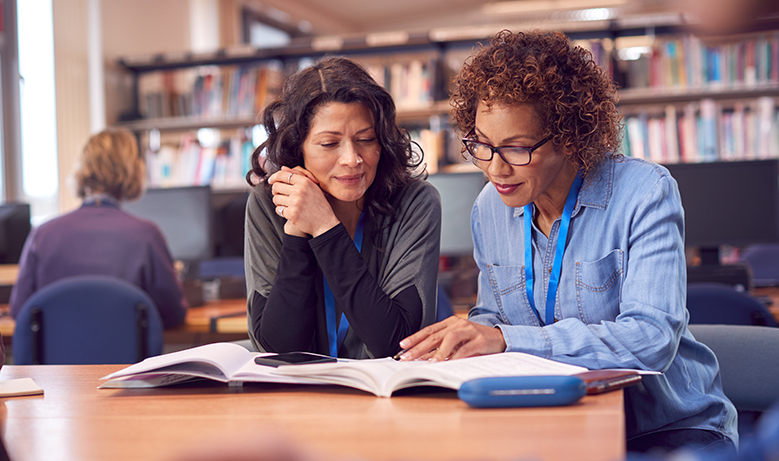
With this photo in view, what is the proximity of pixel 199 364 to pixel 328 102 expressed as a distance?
2.16ft

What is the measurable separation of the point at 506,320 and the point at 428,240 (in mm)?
223

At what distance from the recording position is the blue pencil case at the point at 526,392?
28.4 inches

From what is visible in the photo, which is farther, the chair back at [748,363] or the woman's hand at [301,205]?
the woman's hand at [301,205]

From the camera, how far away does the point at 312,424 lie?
0.70 m

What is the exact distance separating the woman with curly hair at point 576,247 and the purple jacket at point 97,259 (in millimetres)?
1448

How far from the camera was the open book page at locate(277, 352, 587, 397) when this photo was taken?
2.58 feet

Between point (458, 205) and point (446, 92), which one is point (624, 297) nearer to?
point (458, 205)

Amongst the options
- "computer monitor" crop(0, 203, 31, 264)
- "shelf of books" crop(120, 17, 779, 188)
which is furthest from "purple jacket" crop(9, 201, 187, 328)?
"shelf of books" crop(120, 17, 779, 188)

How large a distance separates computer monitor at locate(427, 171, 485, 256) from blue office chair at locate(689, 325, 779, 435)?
144 centimetres

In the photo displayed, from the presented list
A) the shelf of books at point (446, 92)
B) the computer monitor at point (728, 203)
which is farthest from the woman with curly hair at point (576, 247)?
the shelf of books at point (446, 92)

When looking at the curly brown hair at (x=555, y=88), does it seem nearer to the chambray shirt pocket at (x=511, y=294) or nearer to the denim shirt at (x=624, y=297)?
the denim shirt at (x=624, y=297)

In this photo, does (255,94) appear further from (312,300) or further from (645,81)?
(312,300)

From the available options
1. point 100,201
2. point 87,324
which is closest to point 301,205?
point 87,324

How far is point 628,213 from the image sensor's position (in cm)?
109
